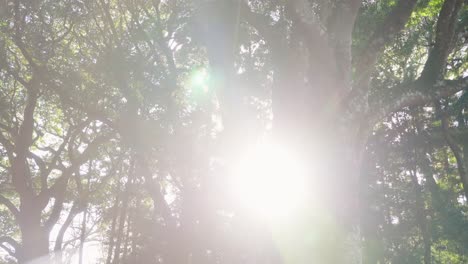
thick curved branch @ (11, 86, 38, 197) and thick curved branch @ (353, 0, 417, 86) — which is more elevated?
thick curved branch @ (11, 86, 38, 197)

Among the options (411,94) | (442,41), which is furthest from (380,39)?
(442,41)

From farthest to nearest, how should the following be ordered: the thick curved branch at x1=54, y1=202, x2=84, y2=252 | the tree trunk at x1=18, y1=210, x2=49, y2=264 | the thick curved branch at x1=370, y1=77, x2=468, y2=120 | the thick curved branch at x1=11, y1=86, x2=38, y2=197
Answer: the thick curved branch at x1=54, y1=202, x2=84, y2=252, the thick curved branch at x1=11, y1=86, x2=38, y2=197, the tree trunk at x1=18, y1=210, x2=49, y2=264, the thick curved branch at x1=370, y1=77, x2=468, y2=120

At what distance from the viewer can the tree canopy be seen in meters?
6.21

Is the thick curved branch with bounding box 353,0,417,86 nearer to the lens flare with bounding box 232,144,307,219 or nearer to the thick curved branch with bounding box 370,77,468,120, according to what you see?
the thick curved branch with bounding box 370,77,468,120

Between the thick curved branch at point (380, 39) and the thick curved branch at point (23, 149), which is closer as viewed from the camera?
the thick curved branch at point (380, 39)

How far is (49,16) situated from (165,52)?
159 inches

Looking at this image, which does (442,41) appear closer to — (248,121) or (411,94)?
(411,94)

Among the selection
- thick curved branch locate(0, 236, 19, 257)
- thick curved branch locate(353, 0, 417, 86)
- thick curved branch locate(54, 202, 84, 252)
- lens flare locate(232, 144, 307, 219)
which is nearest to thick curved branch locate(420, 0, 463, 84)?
thick curved branch locate(353, 0, 417, 86)

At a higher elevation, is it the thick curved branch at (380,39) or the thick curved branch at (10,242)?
the thick curved branch at (380,39)

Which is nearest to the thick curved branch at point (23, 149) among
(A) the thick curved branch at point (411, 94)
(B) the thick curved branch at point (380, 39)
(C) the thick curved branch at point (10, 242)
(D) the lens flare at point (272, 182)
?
(C) the thick curved branch at point (10, 242)

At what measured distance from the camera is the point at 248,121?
7238mm

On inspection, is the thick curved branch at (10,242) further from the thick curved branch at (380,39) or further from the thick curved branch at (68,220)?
the thick curved branch at (380,39)

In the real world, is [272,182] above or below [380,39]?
below

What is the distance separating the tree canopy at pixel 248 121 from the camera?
20.4ft
